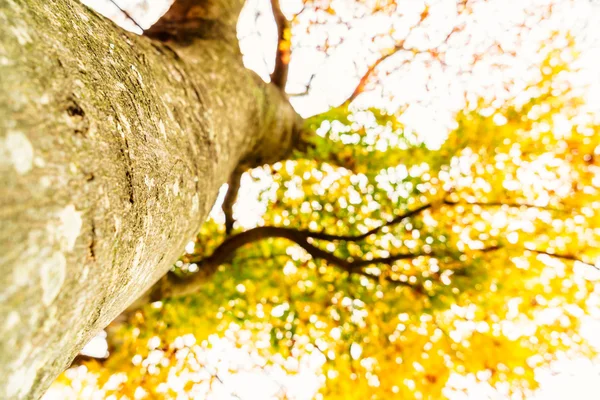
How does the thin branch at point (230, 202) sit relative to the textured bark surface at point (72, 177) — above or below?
below

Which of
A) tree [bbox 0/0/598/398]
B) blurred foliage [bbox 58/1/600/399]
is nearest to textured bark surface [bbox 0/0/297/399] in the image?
tree [bbox 0/0/598/398]

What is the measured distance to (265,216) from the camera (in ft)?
15.0

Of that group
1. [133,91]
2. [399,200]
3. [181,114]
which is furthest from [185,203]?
[399,200]

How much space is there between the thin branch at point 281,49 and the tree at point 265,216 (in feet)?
0.10

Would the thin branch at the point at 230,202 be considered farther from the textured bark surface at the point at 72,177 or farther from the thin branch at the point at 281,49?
the textured bark surface at the point at 72,177

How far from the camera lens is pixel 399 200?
3.71 metres

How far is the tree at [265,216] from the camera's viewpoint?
581 mm

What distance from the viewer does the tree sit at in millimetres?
581

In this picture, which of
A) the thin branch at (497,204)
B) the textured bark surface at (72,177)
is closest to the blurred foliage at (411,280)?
the thin branch at (497,204)

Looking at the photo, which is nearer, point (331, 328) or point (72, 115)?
point (72, 115)

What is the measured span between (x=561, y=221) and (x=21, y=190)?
430 centimetres

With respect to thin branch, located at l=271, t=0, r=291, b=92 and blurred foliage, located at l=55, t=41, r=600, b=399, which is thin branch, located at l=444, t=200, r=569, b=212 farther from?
thin branch, located at l=271, t=0, r=291, b=92

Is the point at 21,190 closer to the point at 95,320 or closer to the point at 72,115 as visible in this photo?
the point at 72,115

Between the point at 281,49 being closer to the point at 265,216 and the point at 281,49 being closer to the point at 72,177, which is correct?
the point at 265,216
